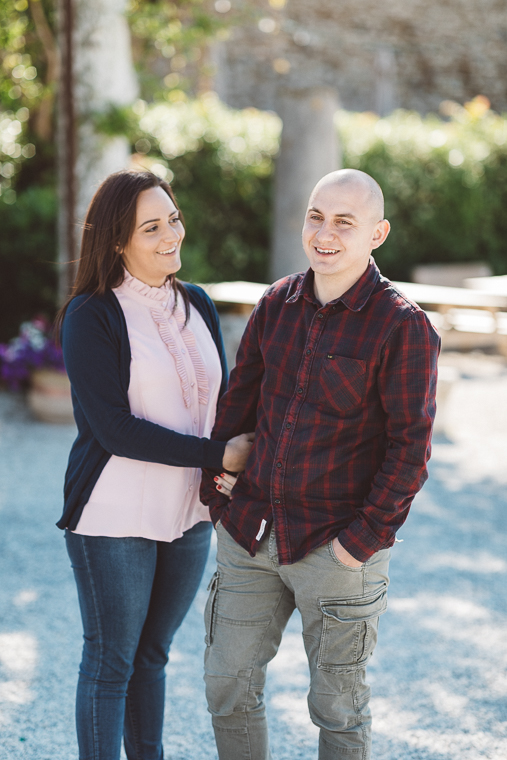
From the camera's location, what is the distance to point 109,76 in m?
6.73

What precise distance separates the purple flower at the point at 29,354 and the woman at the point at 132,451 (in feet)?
14.6

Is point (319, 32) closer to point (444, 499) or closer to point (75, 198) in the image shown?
point (75, 198)

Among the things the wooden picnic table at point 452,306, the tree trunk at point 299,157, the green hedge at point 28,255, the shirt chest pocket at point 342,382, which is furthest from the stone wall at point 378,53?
the shirt chest pocket at point 342,382

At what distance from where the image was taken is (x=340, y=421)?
183 cm

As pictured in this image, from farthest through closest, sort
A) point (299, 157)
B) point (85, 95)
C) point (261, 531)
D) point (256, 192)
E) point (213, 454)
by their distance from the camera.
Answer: point (256, 192) → point (299, 157) → point (85, 95) → point (213, 454) → point (261, 531)

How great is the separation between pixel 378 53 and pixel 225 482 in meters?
22.0

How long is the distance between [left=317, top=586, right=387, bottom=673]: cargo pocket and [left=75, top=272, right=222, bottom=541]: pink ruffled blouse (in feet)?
1.64

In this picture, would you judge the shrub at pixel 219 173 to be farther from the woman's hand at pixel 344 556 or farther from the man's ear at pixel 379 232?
the woman's hand at pixel 344 556

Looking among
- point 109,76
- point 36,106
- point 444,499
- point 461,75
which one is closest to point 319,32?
point 461,75

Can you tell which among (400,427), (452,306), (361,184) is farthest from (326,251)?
(452,306)

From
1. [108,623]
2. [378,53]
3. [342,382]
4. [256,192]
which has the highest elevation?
[378,53]

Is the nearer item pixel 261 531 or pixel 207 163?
pixel 261 531

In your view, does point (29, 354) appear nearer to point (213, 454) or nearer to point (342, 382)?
point (213, 454)

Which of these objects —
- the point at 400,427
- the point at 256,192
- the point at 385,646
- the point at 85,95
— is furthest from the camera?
the point at 256,192
